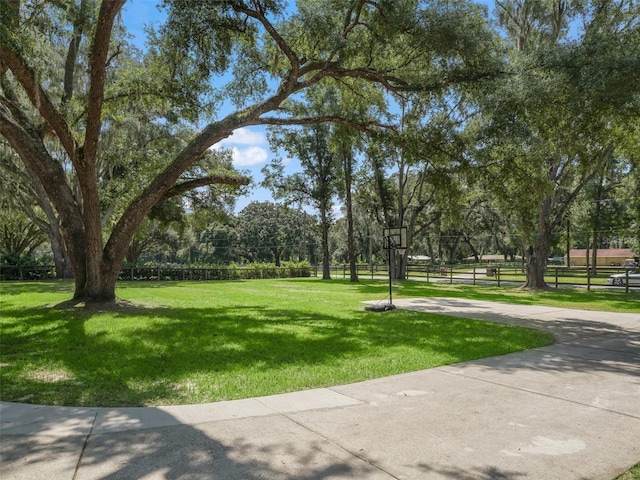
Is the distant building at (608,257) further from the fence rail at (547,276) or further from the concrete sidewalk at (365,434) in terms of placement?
the concrete sidewalk at (365,434)

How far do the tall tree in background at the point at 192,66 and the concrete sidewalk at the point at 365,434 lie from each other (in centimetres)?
850

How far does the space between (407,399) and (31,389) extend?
13.4 feet

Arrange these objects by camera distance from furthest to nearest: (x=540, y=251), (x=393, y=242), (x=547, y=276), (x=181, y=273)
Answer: (x=181, y=273)
(x=547, y=276)
(x=540, y=251)
(x=393, y=242)

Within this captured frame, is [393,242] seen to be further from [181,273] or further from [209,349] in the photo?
[181,273]

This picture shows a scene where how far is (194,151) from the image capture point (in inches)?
482

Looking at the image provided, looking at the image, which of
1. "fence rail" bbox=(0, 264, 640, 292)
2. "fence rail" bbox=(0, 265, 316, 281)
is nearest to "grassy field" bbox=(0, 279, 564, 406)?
"fence rail" bbox=(0, 264, 640, 292)

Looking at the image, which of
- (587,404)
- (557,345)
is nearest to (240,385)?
(587,404)

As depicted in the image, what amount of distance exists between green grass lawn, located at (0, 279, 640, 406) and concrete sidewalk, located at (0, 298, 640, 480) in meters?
0.52

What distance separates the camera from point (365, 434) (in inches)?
147

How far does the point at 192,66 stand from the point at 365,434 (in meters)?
11.3

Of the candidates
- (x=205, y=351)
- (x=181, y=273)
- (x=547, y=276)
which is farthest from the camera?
(x=181, y=273)

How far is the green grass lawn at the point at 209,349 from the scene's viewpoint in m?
5.10

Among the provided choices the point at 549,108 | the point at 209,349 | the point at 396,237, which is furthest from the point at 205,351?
the point at 549,108

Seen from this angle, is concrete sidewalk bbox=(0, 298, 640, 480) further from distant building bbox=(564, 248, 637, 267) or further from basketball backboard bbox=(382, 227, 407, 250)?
distant building bbox=(564, 248, 637, 267)
